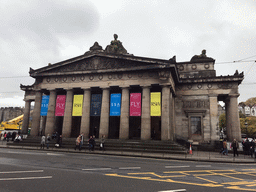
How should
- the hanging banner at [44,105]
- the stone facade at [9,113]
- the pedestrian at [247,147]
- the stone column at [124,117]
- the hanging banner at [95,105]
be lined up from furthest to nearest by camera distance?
the stone facade at [9,113], the hanging banner at [44,105], the hanging banner at [95,105], the stone column at [124,117], the pedestrian at [247,147]

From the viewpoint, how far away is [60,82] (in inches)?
1120

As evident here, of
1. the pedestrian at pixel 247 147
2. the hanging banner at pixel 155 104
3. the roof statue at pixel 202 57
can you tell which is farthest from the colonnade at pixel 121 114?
the roof statue at pixel 202 57

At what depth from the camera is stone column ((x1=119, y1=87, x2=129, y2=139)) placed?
24.0 meters

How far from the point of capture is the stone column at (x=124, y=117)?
24.0 meters

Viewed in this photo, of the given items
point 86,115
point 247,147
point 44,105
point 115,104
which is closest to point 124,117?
point 115,104

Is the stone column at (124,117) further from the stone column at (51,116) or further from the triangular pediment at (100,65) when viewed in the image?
the stone column at (51,116)

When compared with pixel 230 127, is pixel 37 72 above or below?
above

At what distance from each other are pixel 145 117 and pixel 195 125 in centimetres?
1020

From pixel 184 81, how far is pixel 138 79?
29.9ft

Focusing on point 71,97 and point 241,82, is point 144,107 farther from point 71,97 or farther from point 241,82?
point 241,82

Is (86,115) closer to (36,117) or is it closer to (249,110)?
(36,117)

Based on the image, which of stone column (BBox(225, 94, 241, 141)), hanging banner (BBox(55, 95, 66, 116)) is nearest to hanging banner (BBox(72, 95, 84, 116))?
hanging banner (BBox(55, 95, 66, 116))

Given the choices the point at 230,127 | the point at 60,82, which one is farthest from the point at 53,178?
the point at 230,127

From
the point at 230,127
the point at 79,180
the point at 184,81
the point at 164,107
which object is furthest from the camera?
the point at 184,81
